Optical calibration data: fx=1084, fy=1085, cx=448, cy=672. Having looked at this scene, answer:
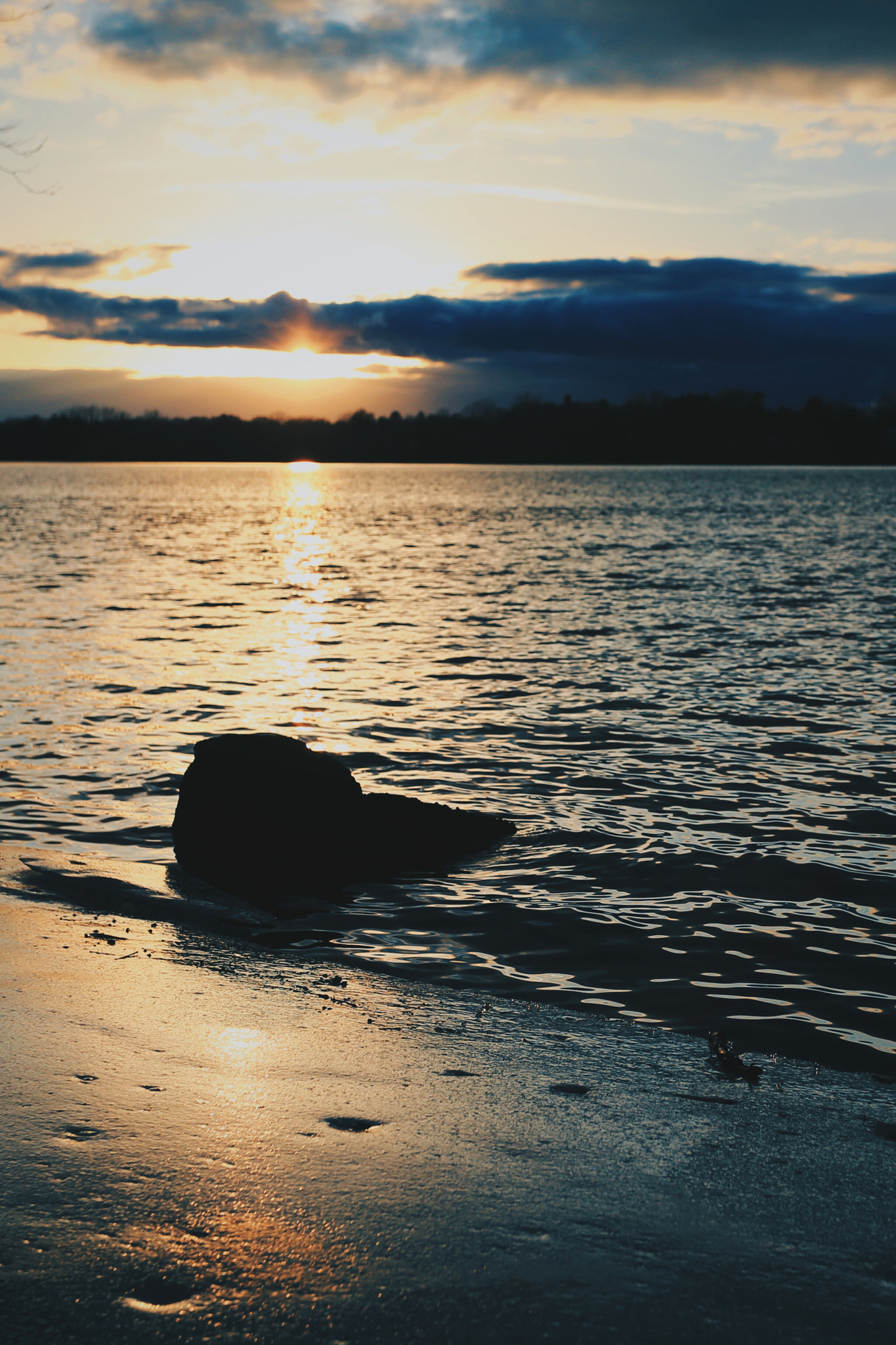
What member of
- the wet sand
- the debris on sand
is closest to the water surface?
the debris on sand

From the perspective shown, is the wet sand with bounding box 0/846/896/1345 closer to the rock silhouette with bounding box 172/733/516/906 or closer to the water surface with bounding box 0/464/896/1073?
the water surface with bounding box 0/464/896/1073

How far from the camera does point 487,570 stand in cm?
4538

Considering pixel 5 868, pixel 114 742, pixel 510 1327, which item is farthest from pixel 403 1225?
pixel 114 742

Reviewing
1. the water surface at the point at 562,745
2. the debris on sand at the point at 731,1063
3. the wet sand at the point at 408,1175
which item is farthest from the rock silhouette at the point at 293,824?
the debris on sand at the point at 731,1063

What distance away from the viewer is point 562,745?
1599 centimetres

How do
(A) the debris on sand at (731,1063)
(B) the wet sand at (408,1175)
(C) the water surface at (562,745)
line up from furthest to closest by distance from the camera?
1. (C) the water surface at (562,745)
2. (A) the debris on sand at (731,1063)
3. (B) the wet sand at (408,1175)

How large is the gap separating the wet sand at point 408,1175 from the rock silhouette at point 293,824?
3155 mm

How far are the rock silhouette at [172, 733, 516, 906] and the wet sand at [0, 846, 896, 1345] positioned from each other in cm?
315

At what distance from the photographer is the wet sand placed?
12.7ft

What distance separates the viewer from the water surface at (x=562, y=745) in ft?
28.1

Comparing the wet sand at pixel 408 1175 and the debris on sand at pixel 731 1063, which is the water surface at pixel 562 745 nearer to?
the debris on sand at pixel 731 1063

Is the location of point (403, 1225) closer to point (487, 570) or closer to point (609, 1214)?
point (609, 1214)

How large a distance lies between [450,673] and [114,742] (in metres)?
7.86

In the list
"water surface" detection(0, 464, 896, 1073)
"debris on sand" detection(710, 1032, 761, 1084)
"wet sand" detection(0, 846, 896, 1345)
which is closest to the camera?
"wet sand" detection(0, 846, 896, 1345)
